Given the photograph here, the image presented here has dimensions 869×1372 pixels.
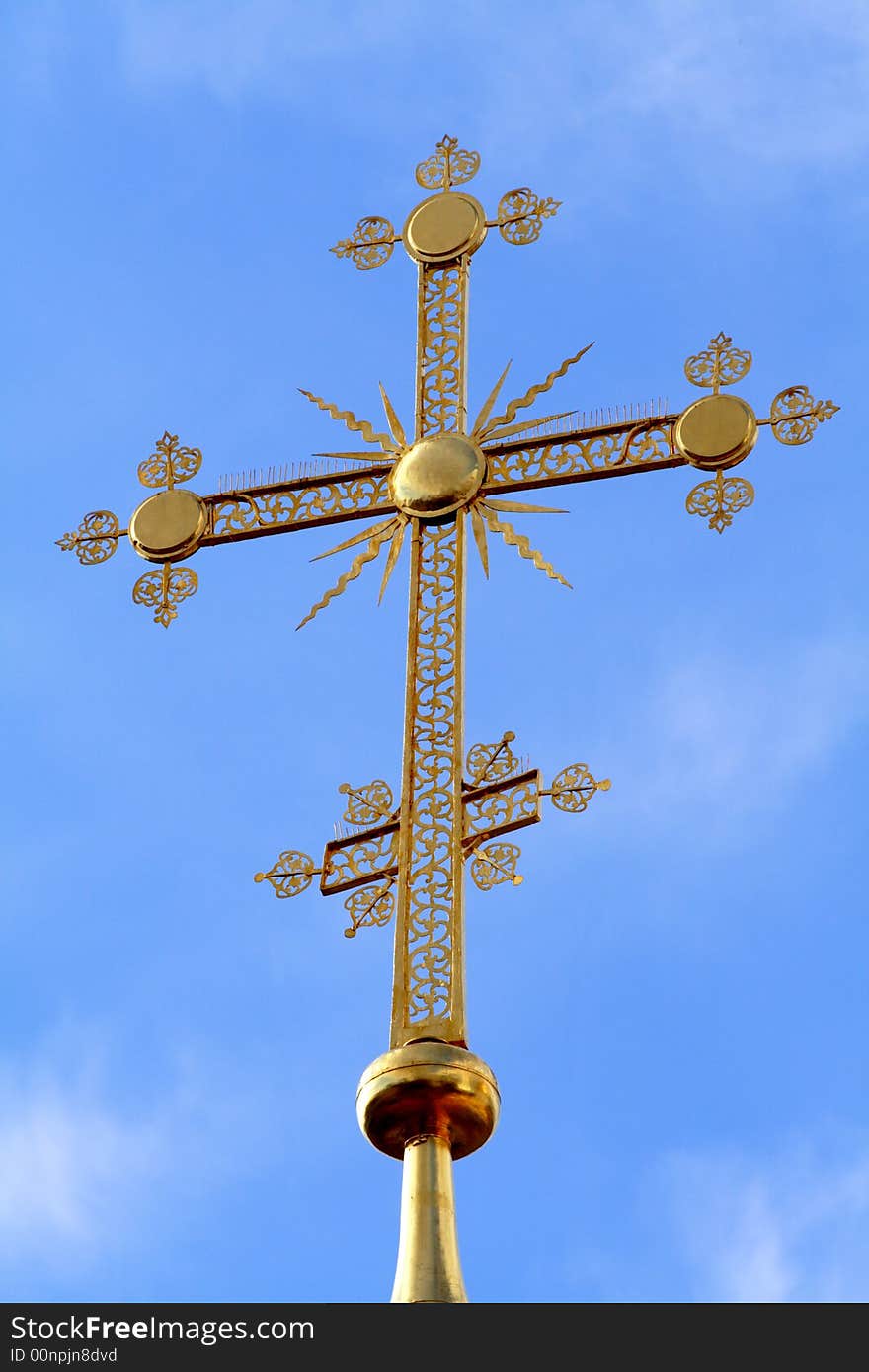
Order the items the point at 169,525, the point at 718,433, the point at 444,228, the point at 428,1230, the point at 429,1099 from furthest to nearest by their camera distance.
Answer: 1. the point at 444,228
2. the point at 169,525
3. the point at 718,433
4. the point at 429,1099
5. the point at 428,1230

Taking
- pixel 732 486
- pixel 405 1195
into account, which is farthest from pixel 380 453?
pixel 405 1195

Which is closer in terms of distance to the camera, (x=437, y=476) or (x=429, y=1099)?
(x=429, y=1099)

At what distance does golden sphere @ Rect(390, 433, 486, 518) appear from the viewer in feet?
43.3

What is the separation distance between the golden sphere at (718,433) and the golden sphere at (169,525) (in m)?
2.20

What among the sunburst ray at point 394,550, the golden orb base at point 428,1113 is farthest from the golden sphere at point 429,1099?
the sunburst ray at point 394,550

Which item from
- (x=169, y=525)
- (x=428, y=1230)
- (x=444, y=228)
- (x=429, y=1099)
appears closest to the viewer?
(x=428, y=1230)

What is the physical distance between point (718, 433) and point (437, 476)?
1.20 m

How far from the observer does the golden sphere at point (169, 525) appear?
13.8 metres

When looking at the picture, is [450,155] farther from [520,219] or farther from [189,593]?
[189,593]

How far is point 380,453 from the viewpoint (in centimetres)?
1359

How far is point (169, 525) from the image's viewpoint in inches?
546

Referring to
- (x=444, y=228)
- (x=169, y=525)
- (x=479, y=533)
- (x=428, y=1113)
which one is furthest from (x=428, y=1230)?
(x=444, y=228)

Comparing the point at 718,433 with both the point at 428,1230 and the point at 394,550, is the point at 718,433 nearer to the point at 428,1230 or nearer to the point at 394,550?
the point at 394,550
